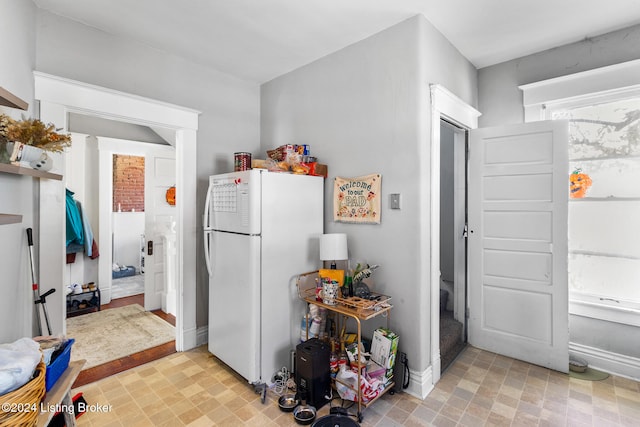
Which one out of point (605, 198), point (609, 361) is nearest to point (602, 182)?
point (605, 198)

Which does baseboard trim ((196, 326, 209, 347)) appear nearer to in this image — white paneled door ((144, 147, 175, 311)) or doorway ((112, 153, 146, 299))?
white paneled door ((144, 147, 175, 311))

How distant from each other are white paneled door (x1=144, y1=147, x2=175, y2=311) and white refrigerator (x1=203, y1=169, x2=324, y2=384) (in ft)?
5.54

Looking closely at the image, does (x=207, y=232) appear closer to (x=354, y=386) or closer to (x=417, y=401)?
(x=354, y=386)

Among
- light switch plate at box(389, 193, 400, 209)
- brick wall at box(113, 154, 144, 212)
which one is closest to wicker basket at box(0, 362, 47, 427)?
light switch plate at box(389, 193, 400, 209)

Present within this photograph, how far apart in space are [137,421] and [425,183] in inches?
96.8

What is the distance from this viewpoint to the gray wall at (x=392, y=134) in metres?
2.22

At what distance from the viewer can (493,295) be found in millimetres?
2855

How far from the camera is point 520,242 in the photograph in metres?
2.72

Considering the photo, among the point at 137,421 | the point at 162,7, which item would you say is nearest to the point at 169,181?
the point at 162,7

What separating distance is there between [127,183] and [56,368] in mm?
4568

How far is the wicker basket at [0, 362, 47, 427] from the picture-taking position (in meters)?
1.02

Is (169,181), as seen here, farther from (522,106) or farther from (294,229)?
(522,106)

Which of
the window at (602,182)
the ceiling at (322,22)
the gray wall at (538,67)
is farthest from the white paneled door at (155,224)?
the window at (602,182)

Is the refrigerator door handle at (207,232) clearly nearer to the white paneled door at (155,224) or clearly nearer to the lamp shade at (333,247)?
the lamp shade at (333,247)
